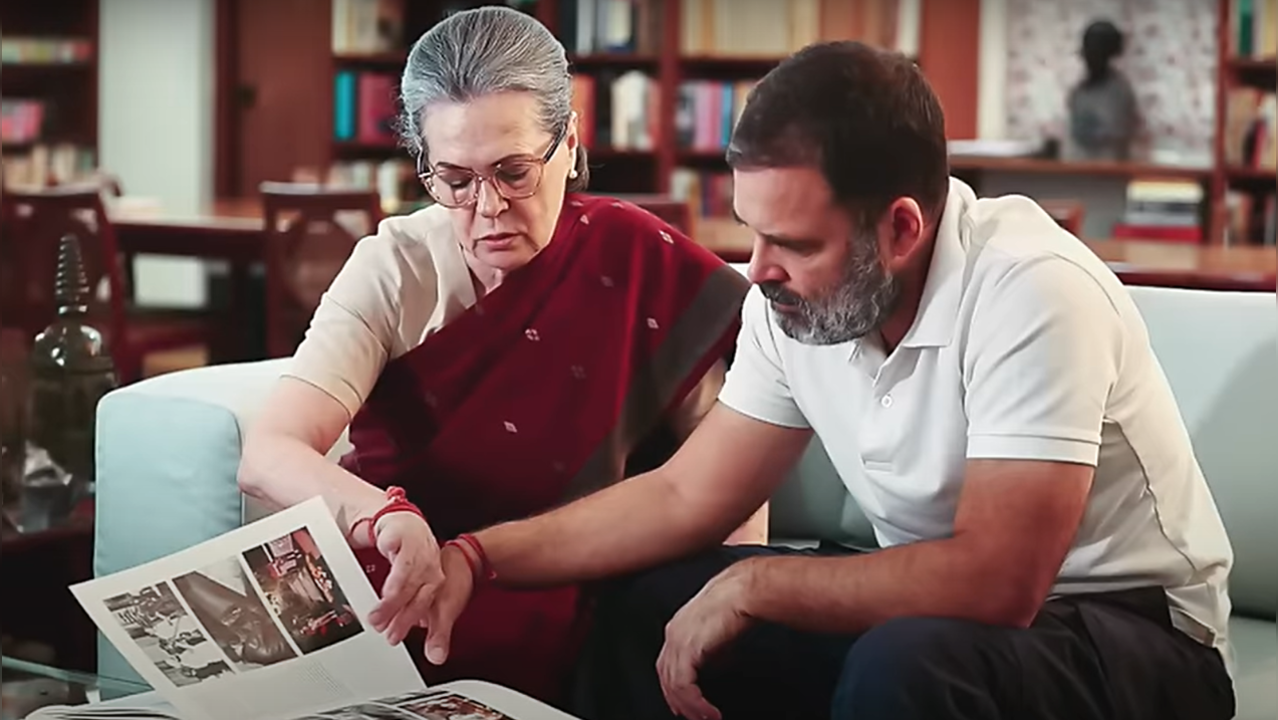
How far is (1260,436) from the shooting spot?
4.68ft

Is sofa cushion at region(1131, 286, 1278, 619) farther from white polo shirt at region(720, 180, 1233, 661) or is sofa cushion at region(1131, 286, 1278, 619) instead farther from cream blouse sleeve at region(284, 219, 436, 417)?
cream blouse sleeve at region(284, 219, 436, 417)

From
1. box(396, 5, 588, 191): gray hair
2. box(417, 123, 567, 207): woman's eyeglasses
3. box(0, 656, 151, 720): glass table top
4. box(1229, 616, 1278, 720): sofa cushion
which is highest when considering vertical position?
box(396, 5, 588, 191): gray hair

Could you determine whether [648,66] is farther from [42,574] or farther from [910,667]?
[910,667]

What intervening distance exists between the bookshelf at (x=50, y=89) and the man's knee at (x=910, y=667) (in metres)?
3.97

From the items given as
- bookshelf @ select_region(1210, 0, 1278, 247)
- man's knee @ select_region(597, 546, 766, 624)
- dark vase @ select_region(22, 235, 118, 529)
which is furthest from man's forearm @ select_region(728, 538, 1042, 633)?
bookshelf @ select_region(1210, 0, 1278, 247)

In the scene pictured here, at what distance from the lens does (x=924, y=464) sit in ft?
4.14

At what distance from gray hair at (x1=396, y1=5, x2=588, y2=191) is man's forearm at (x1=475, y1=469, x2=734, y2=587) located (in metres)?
0.29

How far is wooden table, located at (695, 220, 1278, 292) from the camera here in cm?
223

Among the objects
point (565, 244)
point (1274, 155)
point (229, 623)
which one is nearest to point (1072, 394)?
point (565, 244)

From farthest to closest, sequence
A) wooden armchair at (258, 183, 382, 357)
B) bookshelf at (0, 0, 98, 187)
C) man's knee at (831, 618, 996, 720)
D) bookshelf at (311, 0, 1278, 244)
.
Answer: bookshelf at (0, 0, 98, 187), bookshelf at (311, 0, 1278, 244), wooden armchair at (258, 183, 382, 357), man's knee at (831, 618, 996, 720)

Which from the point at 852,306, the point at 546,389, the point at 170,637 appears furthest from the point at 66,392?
the point at 852,306

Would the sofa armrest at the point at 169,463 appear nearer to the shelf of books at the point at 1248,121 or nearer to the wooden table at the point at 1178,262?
the wooden table at the point at 1178,262

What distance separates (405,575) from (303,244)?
2.08m

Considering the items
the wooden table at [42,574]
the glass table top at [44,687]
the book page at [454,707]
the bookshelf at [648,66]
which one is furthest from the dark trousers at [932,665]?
the bookshelf at [648,66]
